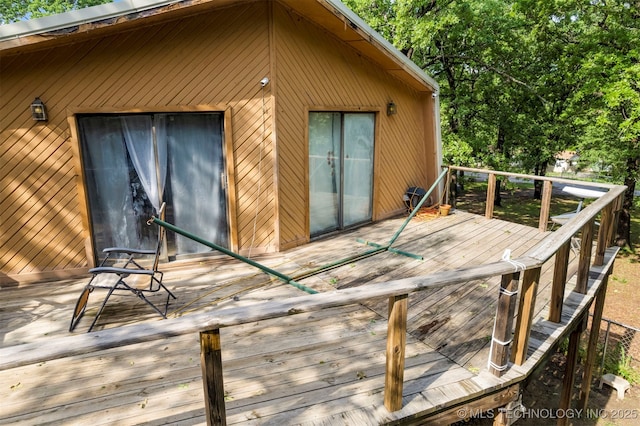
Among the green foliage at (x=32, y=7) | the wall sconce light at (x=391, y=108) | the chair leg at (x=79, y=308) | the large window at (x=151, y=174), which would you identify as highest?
the green foliage at (x=32, y=7)

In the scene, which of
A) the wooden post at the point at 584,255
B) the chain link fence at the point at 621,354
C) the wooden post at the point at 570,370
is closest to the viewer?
the wooden post at the point at 584,255

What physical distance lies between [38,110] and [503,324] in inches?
194

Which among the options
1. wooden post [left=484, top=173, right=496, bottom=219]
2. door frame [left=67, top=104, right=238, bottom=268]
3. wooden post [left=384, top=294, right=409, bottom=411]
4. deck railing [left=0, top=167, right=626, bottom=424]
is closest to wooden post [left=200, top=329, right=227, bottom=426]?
deck railing [left=0, top=167, right=626, bottom=424]

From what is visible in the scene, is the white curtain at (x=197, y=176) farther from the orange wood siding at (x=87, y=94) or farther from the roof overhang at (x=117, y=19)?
the roof overhang at (x=117, y=19)

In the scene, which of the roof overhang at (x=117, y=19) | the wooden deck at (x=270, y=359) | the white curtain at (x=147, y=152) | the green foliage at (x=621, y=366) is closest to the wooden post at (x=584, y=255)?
the wooden deck at (x=270, y=359)

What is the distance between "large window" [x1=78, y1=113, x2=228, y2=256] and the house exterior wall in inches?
5.8

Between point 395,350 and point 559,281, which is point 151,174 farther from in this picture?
point 559,281

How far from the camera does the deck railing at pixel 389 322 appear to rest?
5.11 ft

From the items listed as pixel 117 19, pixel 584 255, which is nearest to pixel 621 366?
pixel 584 255

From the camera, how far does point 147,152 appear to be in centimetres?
459

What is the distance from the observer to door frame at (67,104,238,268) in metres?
4.31

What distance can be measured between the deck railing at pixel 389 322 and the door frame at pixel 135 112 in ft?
10.4

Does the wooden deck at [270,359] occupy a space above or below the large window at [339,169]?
below

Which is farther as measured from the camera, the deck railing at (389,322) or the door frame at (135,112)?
the door frame at (135,112)
